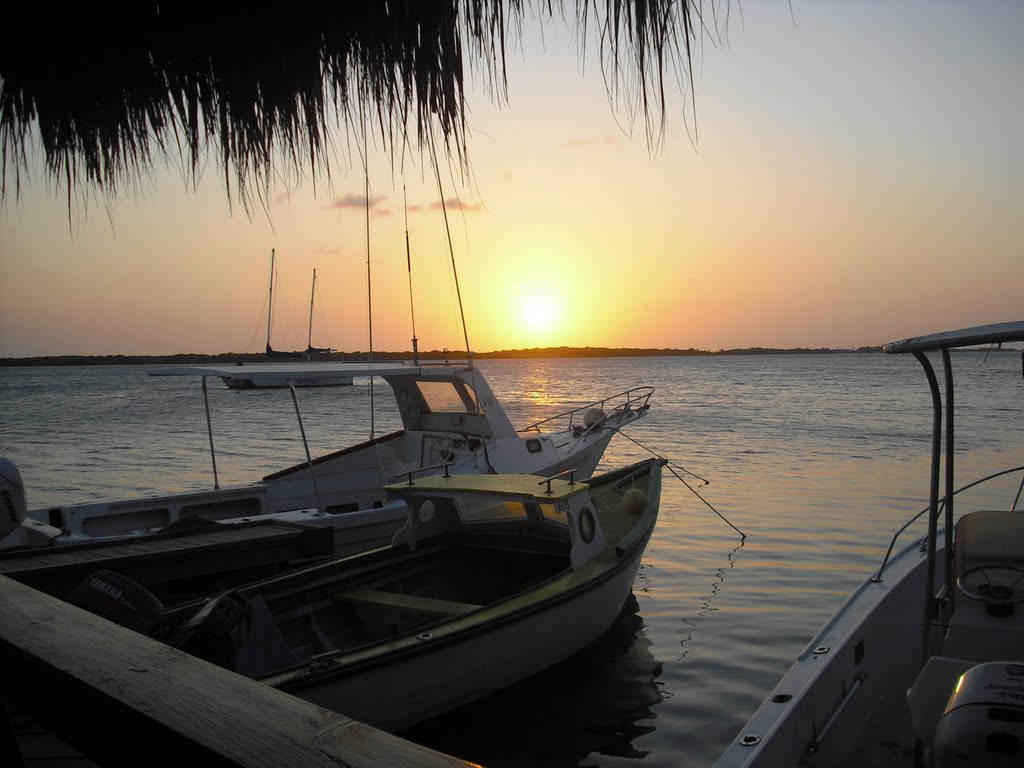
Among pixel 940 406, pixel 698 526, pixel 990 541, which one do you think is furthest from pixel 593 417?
pixel 990 541

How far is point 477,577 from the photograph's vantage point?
907 centimetres

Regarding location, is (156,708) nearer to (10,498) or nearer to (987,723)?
(987,723)

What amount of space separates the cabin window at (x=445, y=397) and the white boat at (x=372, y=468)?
0.06 feet

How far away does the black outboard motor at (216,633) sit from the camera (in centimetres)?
566

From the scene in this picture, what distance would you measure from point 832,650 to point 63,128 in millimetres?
5644

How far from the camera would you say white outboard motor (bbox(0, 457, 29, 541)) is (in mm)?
6987

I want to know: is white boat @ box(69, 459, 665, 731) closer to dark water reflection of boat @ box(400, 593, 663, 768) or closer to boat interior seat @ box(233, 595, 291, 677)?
boat interior seat @ box(233, 595, 291, 677)

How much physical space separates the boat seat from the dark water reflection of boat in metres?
0.83

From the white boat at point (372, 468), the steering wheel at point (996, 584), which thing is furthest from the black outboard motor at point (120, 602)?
the steering wheel at point (996, 584)

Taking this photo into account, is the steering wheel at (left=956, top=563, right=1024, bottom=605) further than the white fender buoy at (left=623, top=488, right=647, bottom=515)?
No

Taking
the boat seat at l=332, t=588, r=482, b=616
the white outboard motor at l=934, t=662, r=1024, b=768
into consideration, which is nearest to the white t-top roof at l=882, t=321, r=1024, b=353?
the white outboard motor at l=934, t=662, r=1024, b=768

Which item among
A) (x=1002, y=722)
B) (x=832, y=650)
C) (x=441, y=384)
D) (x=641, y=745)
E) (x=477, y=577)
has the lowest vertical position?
(x=641, y=745)

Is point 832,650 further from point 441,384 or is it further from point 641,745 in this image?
point 441,384

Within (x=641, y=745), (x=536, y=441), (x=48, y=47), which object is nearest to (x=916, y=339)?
(x=641, y=745)
